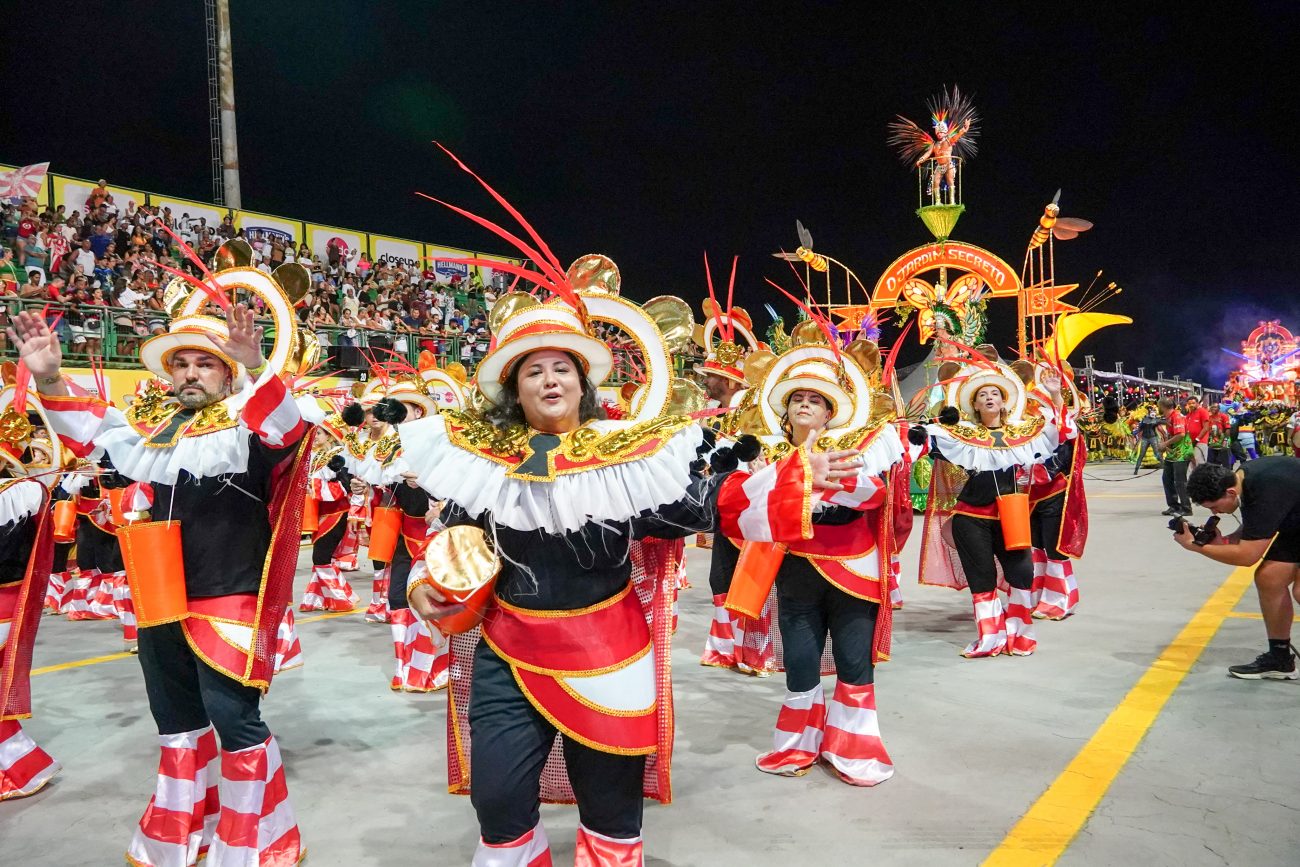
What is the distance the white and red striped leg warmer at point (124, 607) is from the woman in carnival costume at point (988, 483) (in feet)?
18.9

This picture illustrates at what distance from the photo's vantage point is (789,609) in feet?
13.2

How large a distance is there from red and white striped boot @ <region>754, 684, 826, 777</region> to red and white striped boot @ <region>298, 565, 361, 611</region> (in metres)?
5.17

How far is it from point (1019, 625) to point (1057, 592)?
1271 millimetres

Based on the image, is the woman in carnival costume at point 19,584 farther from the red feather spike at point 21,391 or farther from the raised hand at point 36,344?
the raised hand at point 36,344

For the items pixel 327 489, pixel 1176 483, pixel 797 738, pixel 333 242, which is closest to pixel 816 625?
pixel 797 738

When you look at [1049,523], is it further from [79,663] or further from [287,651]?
[79,663]

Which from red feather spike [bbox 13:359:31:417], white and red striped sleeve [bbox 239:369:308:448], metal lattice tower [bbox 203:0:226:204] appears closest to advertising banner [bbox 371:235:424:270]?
metal lattice tower [bbox 203:0:226:204]

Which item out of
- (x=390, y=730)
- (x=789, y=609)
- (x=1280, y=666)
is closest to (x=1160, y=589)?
(x=1280, y=666)

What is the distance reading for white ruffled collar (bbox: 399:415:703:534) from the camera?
2.33 m

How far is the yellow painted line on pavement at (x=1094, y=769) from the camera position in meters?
3.20

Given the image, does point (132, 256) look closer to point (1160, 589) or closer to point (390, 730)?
point (390, 730)

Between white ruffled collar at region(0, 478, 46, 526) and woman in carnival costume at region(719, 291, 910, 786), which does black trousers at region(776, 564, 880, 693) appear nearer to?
woman in carnival costume at region(719, 291, 910, 786)

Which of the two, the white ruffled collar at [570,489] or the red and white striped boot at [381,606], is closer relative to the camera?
the white ruffled collar at [570,489]

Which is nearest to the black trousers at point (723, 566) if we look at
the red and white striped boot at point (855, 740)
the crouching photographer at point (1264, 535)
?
the red and white striped boot at point (855, 740)
